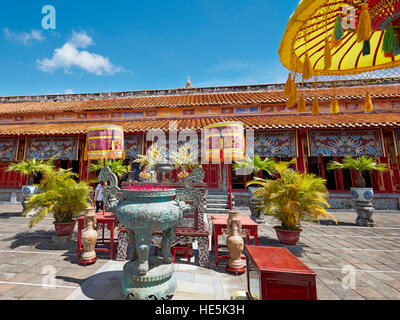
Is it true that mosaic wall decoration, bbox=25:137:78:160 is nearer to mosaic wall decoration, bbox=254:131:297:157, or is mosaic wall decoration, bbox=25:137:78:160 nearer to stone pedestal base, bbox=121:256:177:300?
stone pedestal base, bbox=121:256:177:300

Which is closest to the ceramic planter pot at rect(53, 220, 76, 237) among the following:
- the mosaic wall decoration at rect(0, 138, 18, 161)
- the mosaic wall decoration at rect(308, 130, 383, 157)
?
the mosaic wall decoration at rect(0, 138, 18, 161)

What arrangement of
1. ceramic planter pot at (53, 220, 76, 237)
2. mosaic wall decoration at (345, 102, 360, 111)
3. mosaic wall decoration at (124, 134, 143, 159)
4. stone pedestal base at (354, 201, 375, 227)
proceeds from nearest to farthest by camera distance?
1. ceramic planter pot at (53, 220, 76, 237)
2. stone pedestal base at (354, 201, 375, 227)
3. mosaic wall decoration at (124, 134, 143, 159)
4. mosaic wall decoration at (345, 102, 360, 111)

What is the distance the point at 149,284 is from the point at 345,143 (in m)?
9.87

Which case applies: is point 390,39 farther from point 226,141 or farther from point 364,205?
point 364,205

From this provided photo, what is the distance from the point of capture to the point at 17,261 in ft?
10.5

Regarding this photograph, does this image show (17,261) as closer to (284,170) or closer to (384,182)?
(284,170)

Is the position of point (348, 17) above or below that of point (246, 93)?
A: below

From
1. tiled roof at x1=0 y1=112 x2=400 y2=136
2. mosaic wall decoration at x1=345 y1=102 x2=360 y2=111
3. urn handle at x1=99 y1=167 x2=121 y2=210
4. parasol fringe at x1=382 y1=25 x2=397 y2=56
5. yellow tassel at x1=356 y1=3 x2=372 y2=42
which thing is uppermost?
mosaic wall decoration at x1=345 y1=102 x2=360 y2=111

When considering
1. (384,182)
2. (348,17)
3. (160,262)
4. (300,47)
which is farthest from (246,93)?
(160,262)

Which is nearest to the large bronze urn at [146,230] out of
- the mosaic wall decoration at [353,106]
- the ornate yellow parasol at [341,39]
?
the ornate yellow parasol at [341,39]

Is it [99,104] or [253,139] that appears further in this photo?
[99,104]

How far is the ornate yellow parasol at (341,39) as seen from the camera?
185 cm

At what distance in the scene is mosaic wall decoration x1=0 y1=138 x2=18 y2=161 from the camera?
916cm
